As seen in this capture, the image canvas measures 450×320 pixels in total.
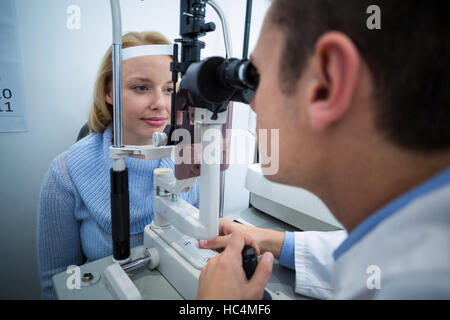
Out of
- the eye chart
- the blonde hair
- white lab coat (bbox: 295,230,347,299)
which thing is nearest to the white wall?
the eye chart

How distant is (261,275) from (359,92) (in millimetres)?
403

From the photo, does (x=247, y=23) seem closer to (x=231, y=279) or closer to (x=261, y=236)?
(x=261, y=236)

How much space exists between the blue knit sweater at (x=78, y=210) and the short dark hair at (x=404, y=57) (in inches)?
31.6

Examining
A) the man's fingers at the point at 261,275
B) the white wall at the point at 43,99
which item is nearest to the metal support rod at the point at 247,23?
the white wall at the point at 43,99

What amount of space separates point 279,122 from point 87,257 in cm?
95

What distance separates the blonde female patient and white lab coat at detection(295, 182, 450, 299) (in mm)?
715

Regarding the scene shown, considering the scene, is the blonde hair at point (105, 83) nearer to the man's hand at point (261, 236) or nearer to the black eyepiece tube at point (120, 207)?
the black eyepiece tube at point (120, 207)

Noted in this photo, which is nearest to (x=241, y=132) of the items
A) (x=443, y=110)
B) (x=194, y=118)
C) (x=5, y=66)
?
(x=194, y=118)

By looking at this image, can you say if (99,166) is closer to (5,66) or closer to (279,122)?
(5,66)

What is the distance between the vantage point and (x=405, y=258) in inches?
11.5

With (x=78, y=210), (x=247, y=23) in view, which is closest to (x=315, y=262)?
(x=78, y=210)

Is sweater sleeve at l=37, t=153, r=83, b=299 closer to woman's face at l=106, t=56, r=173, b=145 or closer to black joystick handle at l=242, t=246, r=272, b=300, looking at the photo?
woman's face at l=106, t=56, r=173, b=145

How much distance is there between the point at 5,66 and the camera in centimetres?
86
